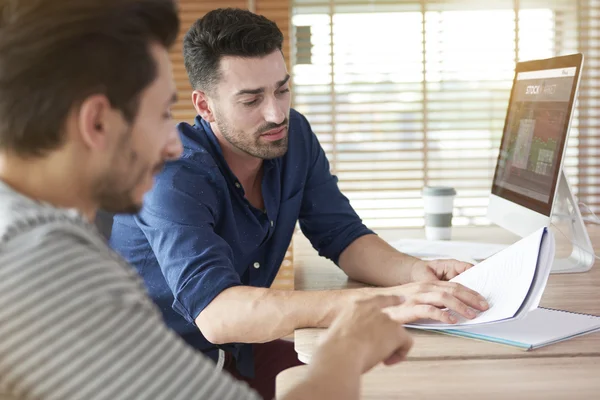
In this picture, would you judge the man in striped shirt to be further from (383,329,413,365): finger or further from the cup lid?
the cup lid

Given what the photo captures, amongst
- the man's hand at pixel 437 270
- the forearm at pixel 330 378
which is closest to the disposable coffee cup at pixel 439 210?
the man's hand at pixel 437 270

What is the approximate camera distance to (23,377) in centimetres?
67

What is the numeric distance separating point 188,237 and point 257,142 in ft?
1.43

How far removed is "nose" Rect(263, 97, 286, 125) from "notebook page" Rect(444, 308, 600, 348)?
2.55 ft

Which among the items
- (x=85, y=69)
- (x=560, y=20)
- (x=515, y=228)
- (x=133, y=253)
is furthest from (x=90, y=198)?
(x=560, y=20)

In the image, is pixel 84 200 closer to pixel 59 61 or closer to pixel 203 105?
pixel 59 61

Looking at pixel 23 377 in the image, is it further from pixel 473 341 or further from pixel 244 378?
pixel 244 378

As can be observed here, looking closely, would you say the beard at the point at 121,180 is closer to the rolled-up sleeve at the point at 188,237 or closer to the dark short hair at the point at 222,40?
the rolled-up sleeve at the point at 188,237

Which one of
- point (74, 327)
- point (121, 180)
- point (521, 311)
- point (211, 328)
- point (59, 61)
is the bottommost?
point (211, 328)

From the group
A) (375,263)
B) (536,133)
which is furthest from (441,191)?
(375,263)

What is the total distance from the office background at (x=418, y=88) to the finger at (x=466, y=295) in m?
2.33

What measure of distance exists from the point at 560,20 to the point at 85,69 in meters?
3.38

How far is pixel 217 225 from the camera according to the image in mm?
1864

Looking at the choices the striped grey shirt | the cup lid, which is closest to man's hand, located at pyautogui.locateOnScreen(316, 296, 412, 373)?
the striped grey shirt
